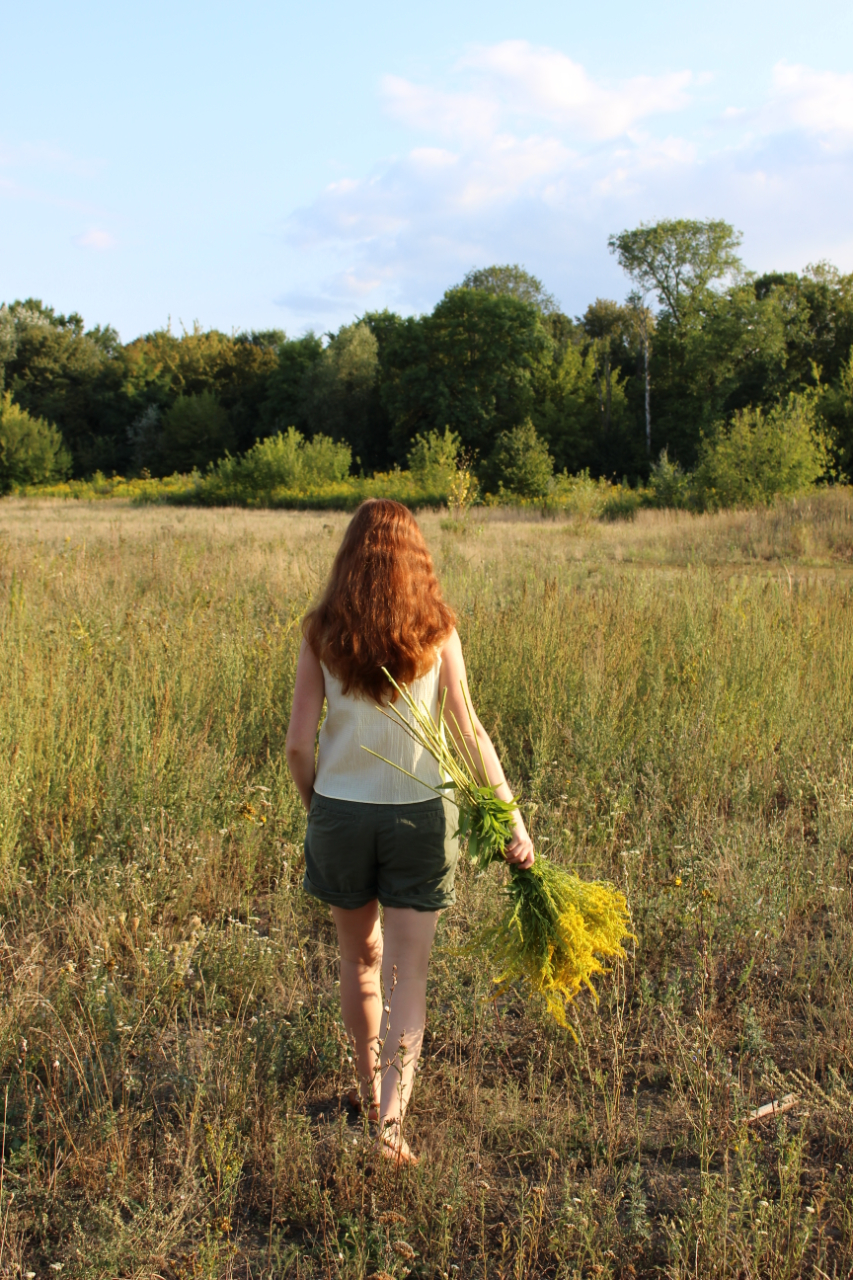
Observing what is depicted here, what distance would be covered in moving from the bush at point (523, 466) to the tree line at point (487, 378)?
264mm

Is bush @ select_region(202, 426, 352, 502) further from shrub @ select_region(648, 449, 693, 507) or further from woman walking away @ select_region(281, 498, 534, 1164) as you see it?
woman walking away @ select_region(281, 498, 534, 1164)

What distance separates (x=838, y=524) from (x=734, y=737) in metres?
13.1

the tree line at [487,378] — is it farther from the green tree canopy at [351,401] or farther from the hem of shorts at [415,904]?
the hem of shorts at [415,904]

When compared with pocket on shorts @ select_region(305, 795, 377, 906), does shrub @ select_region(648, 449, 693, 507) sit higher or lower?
higher

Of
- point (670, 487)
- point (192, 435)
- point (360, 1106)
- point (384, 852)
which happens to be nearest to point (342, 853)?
point (384, 852)

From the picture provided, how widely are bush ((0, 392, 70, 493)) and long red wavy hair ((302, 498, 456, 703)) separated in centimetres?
4806

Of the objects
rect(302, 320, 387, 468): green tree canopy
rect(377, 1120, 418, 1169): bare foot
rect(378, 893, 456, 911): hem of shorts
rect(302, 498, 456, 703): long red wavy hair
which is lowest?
rect(377, 1120, 418, 1169): bare foot

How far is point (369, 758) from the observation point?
7.34 ft

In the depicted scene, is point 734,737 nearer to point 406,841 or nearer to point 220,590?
point 406,841

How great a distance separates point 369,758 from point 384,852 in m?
0.26

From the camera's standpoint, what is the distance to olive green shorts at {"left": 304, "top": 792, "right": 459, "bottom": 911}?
2.20 metres

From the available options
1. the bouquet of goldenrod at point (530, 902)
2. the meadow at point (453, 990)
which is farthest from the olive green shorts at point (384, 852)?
the meadow at point (453, 990)

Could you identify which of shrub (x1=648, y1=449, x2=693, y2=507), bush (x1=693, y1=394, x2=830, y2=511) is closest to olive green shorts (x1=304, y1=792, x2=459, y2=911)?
bush (x1=693, y1=394, x2=830, y2=511)

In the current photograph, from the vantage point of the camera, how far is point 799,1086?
239cm
